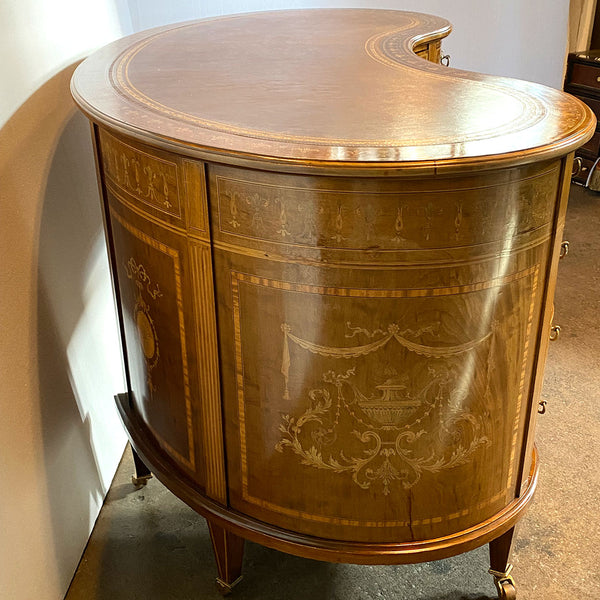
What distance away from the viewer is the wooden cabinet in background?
1.13 m

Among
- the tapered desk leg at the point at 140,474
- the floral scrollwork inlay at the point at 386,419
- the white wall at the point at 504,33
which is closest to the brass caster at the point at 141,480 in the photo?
the tapered desk leg at the point at 140,474

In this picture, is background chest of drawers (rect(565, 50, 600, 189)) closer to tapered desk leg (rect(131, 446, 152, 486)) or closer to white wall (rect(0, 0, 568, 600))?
white wall (rect(0, 0, 568, 600))

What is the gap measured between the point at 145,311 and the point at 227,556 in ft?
1.98

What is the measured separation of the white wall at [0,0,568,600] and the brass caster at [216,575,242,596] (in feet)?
1.24

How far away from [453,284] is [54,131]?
1.09m

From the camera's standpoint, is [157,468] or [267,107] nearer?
[267,107]

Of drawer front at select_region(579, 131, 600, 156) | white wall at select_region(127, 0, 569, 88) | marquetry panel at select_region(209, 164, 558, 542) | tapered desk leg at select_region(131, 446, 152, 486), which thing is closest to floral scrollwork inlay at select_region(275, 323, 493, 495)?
marquetry panel at select_region(209, 164, 558, 542)

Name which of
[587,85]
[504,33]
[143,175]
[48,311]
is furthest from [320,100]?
[587,85]

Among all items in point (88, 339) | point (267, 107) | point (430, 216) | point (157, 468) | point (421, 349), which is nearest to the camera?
point (430, 216)

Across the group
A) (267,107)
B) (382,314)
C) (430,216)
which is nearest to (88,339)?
(267,107)

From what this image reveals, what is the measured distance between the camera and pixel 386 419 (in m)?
1.29

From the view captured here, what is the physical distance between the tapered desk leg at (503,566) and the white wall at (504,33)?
2.44m

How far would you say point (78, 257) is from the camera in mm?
Result: 1906

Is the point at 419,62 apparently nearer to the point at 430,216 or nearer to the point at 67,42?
the point at 430,216
